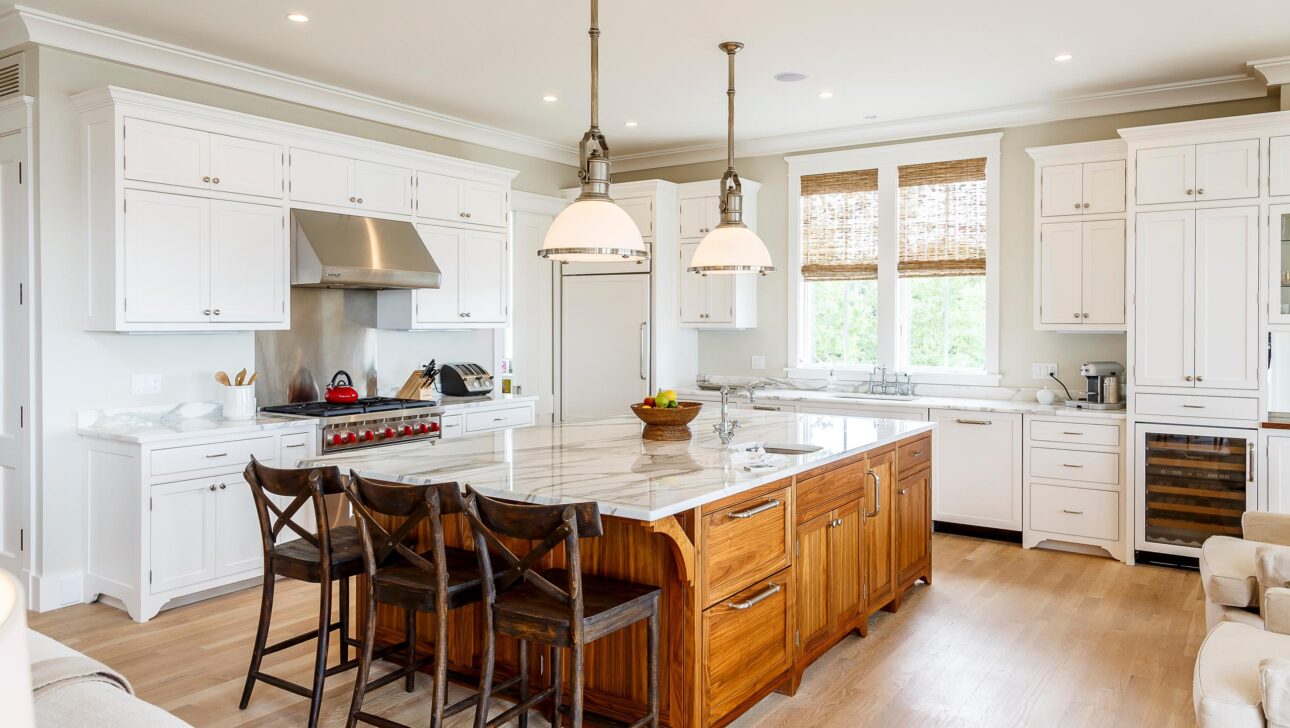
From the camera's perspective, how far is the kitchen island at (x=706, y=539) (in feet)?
9.12

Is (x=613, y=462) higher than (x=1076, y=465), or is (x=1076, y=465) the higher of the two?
(x=613, y=462)

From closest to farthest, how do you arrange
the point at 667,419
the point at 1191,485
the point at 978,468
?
the point at 667,419, the point at 1191,485, the point at 978,468

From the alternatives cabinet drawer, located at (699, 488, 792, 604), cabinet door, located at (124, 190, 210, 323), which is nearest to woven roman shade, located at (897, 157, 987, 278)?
cabinet drawer, located at (699, 488, 792, 604)

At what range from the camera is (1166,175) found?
5094 mm

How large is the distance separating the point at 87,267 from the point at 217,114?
1.01 meters

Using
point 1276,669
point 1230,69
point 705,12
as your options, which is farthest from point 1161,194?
point 1276,669

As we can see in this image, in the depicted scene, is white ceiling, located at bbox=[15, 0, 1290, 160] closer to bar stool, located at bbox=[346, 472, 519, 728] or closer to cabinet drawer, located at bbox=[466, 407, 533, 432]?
cabinet drawer, located at bbox=[466, 407, 533, 432]

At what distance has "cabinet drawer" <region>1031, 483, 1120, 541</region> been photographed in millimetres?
5332

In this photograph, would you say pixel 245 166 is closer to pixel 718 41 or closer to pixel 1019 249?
pixel 718 41

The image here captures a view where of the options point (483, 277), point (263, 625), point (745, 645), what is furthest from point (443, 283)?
point (745, 645)

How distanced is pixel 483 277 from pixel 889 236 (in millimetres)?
3056

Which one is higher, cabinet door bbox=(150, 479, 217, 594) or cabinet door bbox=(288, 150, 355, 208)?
cabinet door bbox=(288, 150, 355, 208)

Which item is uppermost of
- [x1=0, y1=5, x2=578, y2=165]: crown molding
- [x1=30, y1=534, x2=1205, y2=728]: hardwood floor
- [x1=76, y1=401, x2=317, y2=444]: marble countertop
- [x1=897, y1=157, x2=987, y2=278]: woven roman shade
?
[x1=0, y1=5, x2=578, y2=165]: crown molding

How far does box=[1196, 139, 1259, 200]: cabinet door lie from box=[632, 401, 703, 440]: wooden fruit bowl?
3.35 m
